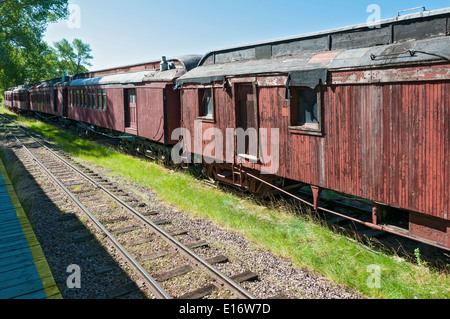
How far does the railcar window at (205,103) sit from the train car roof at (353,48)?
0.60 meters

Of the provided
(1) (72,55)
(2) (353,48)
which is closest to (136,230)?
(2) (353,48)

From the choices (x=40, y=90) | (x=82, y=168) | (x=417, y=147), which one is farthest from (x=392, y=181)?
(x=40, y=90)

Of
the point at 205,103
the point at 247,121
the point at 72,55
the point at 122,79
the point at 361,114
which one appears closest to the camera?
the point at 361,114

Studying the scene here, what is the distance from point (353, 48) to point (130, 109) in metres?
10.7

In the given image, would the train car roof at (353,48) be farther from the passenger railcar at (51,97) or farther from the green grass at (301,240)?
the passenger railcar at (51,97)

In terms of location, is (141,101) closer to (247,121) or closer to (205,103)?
(205,103)

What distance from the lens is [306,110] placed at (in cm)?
718

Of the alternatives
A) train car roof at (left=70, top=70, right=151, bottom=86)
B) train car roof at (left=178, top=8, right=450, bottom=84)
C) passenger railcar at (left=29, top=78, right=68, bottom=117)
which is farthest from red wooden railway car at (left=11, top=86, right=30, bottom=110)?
train car roof at (left=178, top=8, right=450, bottom=84)

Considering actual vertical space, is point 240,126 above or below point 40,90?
below

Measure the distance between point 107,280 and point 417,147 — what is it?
15.9 ft

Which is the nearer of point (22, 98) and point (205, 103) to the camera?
point (205, 103)

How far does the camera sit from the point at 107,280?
18.2 ft

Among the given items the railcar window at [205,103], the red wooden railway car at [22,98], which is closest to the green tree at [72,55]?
the red wooden railway car at [22,98]
